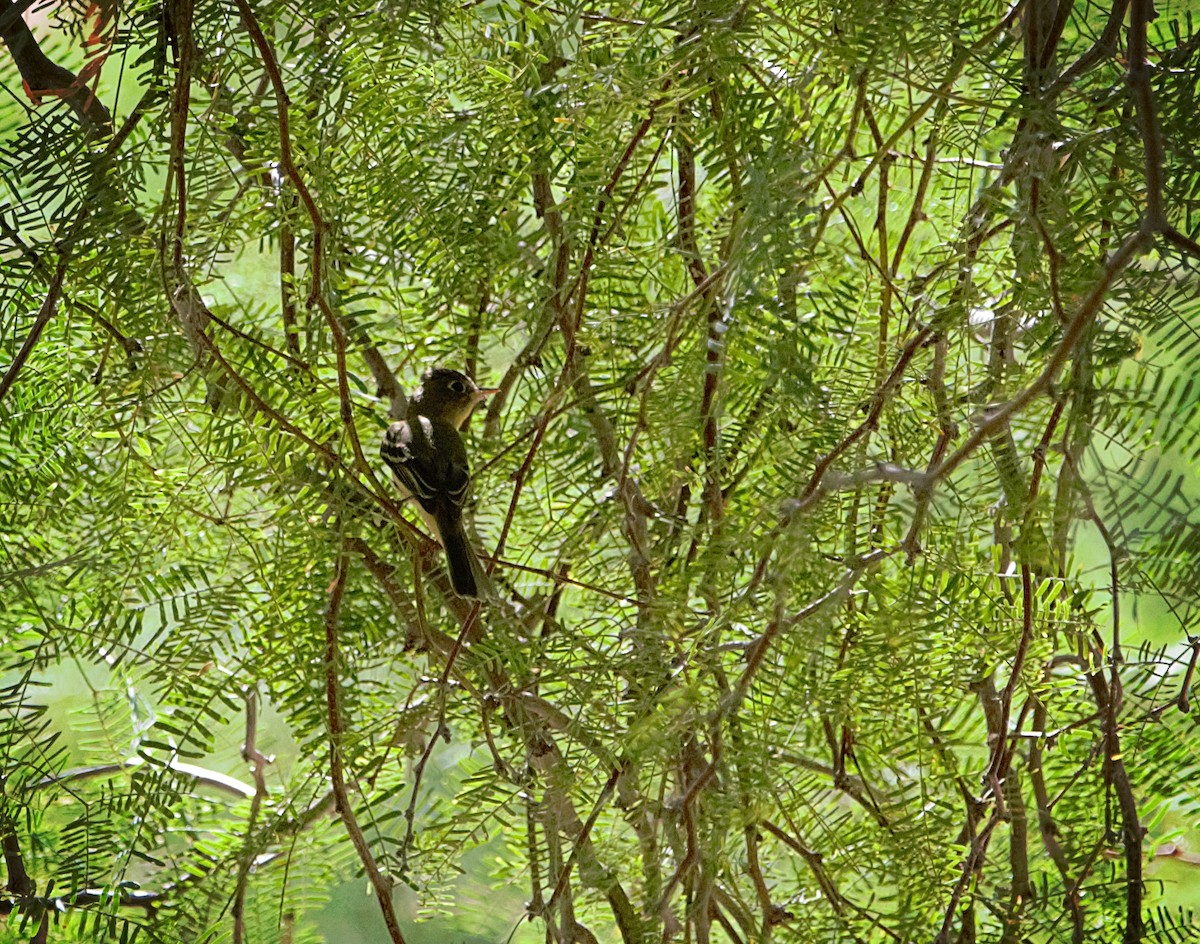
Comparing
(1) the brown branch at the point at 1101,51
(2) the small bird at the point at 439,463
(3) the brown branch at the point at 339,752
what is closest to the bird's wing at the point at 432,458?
(2) the small bird at the point at 439,463

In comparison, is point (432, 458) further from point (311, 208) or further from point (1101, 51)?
point (1101, 51)

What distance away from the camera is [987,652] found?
496mm

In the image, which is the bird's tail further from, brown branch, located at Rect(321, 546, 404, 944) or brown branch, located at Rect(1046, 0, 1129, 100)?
brown branch, located at Rect(1046, 0, 1129, 100)

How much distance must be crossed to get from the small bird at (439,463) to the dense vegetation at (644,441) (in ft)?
0.07

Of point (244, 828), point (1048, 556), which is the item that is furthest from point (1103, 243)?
point (244, 828)

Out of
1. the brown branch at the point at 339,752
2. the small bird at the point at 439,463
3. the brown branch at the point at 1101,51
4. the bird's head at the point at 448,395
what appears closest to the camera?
the brown branch at the point at 1101,51

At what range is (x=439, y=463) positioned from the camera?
0.68m

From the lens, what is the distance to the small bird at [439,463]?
58cm

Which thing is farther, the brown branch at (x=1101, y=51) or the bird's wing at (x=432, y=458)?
the bird's wing at (x=432, y=458)

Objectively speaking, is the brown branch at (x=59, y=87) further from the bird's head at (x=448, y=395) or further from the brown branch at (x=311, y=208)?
the bird's head at (x=448, y=395)

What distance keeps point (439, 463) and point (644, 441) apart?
0.50ft

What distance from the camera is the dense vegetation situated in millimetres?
375

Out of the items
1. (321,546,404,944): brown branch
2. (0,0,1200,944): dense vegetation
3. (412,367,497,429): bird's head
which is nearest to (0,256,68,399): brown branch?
(0,0,1200,944): dense vegetation

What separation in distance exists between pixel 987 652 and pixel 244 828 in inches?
15.7
